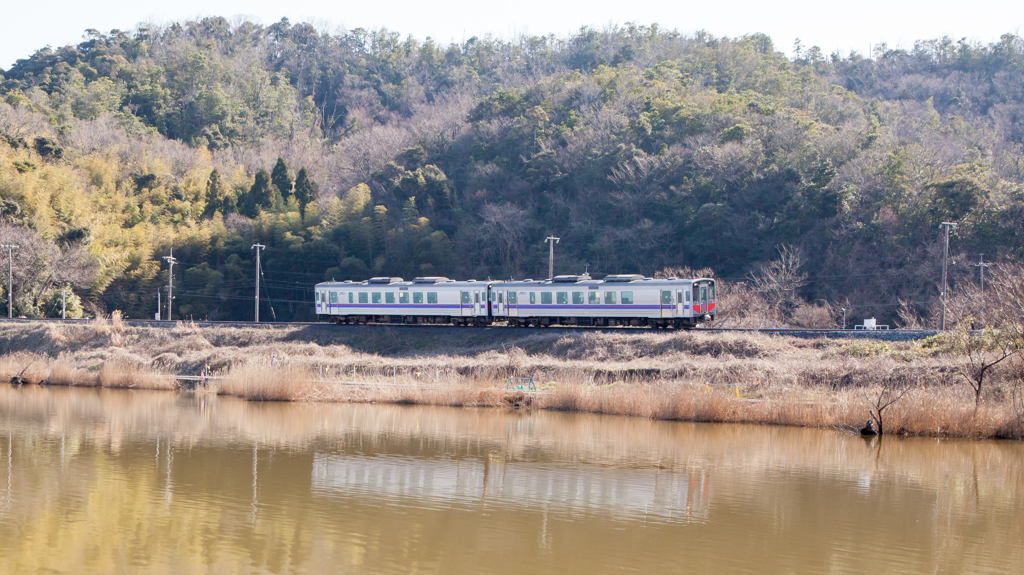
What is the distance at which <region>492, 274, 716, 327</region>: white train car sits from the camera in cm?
3300

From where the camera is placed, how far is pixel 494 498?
14.7 m

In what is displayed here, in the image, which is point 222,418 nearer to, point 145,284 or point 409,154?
point 145,284

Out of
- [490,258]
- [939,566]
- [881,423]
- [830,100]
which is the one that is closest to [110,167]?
[490,258]

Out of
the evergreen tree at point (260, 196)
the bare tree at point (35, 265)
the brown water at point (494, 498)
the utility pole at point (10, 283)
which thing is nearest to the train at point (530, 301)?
the brown water at point (494, 498)

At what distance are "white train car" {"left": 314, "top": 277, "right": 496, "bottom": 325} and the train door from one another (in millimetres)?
7349

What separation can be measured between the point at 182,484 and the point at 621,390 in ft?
41.7

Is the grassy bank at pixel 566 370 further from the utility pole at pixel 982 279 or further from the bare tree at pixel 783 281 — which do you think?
the bare tree at pixel 783 281

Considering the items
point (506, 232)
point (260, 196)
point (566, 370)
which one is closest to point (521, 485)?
point (566, 370)

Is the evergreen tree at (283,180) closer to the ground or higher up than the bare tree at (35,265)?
higher up

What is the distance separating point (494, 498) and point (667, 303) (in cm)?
1947

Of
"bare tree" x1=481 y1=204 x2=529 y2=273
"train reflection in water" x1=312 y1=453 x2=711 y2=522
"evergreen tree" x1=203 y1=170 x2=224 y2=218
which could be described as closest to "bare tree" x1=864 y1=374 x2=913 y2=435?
"train reflection in water" x1=312 y1=453 x2=711 y2=522

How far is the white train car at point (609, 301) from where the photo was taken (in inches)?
1299

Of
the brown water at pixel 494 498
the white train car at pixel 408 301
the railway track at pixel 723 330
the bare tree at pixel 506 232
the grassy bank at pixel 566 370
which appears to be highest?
the bare tree at pixel 506 232

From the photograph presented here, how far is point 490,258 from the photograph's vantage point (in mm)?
58062
